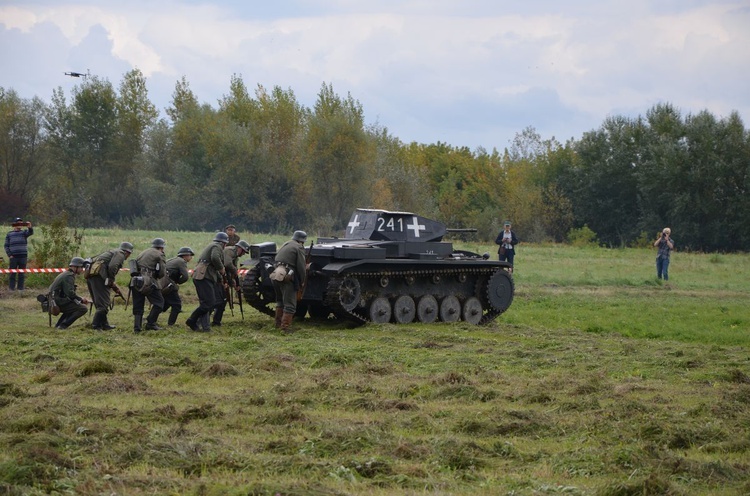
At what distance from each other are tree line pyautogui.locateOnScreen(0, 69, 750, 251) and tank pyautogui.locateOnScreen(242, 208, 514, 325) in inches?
1445

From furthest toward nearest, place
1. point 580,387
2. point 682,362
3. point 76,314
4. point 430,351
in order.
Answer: point 76,314
point 430,351
point 682,362
point 580,387

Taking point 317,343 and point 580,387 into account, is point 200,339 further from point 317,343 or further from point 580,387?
point 580,387

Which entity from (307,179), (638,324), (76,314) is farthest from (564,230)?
(76,314)

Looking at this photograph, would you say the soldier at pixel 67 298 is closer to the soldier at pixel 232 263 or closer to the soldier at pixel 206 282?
the soldier at pixel 206 282

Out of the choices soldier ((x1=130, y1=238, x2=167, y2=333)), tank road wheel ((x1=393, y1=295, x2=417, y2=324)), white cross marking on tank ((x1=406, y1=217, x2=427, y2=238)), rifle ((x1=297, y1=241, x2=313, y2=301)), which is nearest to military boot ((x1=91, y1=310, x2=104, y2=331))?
soldier ((x1=130, y1=238, x2=167, y2=333))

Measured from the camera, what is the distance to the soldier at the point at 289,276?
775 inches

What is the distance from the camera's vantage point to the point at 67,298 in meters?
19.1

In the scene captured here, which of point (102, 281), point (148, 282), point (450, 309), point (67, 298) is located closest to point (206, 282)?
→ point (148, 282)

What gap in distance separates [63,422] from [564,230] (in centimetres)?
6370

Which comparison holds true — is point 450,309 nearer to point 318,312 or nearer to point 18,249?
point 318,312

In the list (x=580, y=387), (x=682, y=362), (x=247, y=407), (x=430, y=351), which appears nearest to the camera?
(x=247, y=407)

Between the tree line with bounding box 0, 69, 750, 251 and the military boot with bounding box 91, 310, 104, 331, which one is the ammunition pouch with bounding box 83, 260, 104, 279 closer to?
the military boot with bounding box 91, 310, 104, 331

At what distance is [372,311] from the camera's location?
20828mm

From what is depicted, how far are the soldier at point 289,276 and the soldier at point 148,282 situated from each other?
2.06 meters
